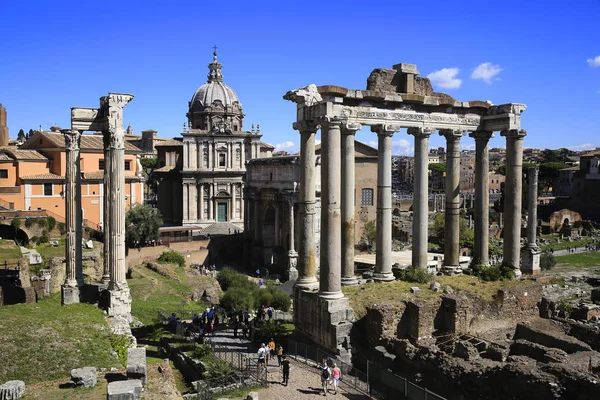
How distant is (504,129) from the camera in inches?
788

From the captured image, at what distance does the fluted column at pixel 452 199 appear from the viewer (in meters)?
20.1

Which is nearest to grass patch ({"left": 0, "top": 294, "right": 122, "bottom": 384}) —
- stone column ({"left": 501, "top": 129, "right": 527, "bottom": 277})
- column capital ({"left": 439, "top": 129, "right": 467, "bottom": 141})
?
column capital ({"left": 439, "top": 129, "right": 467, "bottom": 141})

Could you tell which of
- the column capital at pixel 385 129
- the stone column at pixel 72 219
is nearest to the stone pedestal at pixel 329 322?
the column capital at pixel 385 129

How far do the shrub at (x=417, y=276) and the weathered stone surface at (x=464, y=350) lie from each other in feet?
14.0

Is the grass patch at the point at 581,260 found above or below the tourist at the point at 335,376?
below

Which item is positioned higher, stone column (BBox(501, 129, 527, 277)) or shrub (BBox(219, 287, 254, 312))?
stone column (BBox(501, 129, 527, 277))

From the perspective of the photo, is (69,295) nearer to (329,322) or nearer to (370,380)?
(329,322)

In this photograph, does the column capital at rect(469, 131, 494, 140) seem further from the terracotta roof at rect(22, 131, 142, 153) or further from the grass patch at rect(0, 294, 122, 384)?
the terracotta roof at rect(22, 131, 142, 153)

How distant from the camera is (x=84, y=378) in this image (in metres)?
12.0

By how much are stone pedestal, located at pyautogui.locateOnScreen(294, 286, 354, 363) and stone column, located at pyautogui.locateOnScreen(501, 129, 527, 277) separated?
25.8 ft

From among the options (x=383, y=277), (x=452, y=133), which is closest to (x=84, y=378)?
(x=383, y=277)

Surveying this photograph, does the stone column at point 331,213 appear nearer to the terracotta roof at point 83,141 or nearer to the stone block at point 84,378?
the stone block at point 84,378

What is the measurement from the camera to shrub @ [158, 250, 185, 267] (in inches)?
1481

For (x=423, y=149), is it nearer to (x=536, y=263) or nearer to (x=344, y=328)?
(x=344, y=328)
